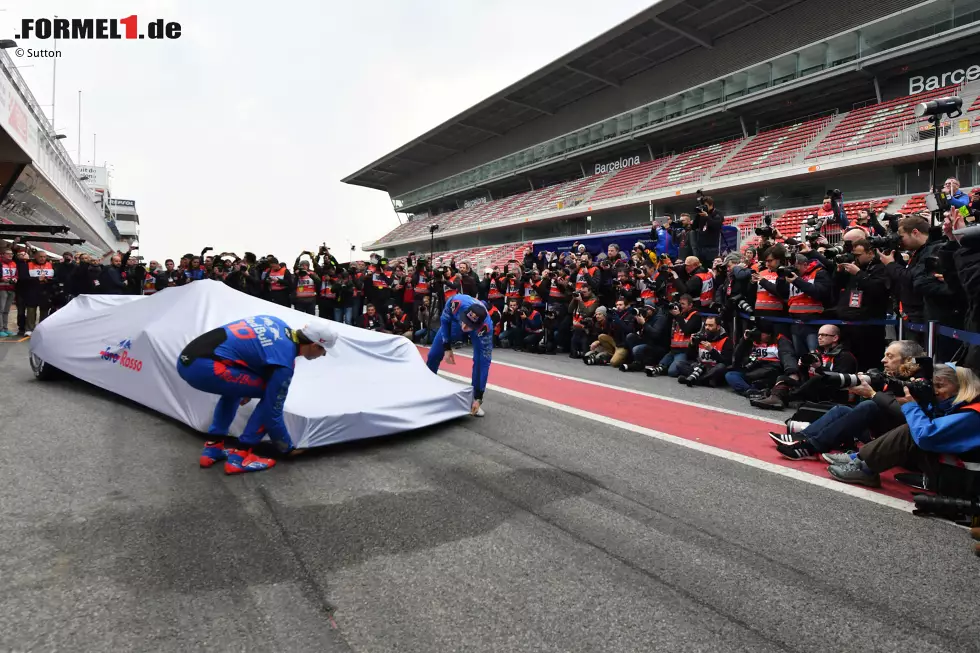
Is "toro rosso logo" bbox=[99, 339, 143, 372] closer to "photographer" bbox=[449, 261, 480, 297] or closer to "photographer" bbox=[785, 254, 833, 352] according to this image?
"photographer" bbox=[785, 254, 833, 352]

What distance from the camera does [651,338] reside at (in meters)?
9.17

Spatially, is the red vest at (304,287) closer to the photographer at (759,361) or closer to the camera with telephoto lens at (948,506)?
the photographer at (759,361)

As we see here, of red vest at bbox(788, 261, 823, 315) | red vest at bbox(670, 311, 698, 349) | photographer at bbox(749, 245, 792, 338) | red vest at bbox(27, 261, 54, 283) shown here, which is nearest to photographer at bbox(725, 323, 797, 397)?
photographer at bbox(749, 245, 792, 338)

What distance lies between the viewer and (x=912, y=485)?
383 cm

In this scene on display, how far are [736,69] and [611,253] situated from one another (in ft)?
66.2

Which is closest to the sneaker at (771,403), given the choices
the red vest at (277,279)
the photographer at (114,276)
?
the red vest at (277,279)

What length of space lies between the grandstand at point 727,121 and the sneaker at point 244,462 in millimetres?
19359

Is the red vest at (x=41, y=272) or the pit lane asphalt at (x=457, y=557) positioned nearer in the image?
the pit lane asphalt at (x=457, y=557)

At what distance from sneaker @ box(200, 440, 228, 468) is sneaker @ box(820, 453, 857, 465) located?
14.5 feet

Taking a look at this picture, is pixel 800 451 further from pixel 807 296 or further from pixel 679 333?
pixel 679 333

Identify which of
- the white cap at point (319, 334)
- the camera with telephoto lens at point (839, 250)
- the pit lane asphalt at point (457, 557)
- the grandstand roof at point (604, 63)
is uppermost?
the grandstand roof at point (604, 63)

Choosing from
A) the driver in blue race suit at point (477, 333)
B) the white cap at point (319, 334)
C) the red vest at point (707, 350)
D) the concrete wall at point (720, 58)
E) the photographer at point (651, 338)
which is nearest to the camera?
the white cap at point (319, 334)

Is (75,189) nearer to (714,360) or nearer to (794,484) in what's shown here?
(714,360)

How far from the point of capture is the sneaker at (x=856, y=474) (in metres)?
3.87
